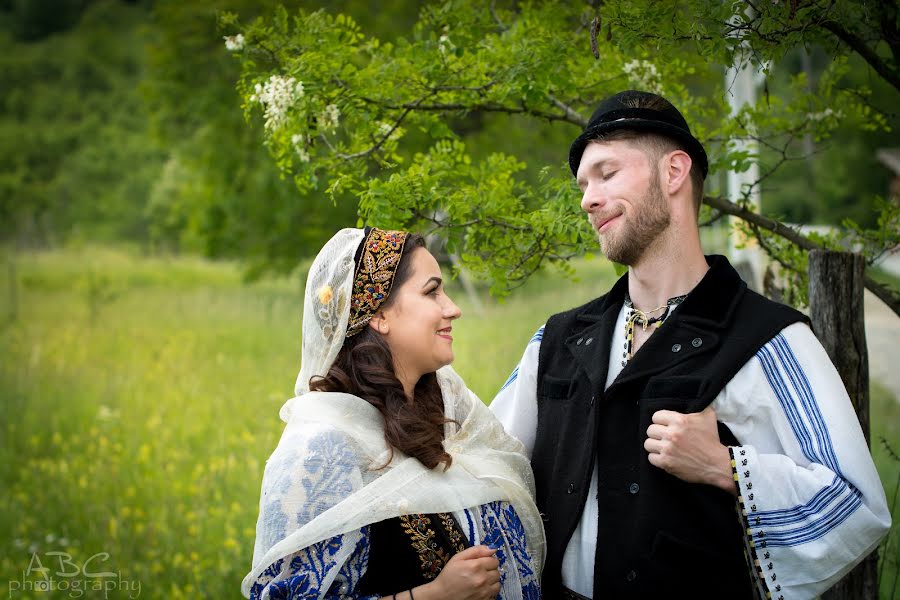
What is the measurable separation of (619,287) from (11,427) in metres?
6.58

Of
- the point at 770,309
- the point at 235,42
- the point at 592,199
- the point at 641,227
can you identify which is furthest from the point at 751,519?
the point at 235,42

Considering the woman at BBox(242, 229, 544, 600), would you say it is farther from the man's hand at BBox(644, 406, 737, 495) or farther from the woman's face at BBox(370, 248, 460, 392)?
the man's hand at BBox(644, 406, 737, 495)

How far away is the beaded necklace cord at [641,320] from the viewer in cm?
248

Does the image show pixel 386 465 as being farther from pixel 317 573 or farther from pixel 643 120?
pixel 643 120

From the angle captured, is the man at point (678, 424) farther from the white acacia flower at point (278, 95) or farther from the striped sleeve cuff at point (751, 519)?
the white acacia flower at point (278, 95)

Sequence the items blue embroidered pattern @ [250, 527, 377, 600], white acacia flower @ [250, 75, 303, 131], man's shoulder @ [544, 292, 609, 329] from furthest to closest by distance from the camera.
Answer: white acacia flower @ [250, 75, 303, 131]
man's shoulder @ [544, 292, 609, 329]
blue embroidered pattern @ [250, 527, 377, 600]

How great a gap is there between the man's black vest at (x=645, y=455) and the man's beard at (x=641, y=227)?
20 cm

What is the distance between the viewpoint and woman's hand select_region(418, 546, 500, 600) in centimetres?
208

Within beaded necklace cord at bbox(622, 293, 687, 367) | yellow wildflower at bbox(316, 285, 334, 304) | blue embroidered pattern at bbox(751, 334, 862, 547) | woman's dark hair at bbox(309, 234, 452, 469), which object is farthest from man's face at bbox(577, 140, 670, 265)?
yellow wildflower at bbox(316, 285, 334, 304)

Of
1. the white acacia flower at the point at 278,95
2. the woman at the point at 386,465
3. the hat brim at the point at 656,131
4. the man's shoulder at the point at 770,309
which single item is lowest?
the woman at the point at 386,465

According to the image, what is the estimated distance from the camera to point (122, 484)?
6.44 metres

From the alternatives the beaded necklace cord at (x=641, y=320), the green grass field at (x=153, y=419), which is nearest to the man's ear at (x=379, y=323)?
the beaded necklace cord at (x=641, y=320)

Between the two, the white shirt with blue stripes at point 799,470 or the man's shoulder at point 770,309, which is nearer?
the white shirt with blue stripes at point 799,470

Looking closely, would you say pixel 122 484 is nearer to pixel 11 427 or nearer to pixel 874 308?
pixel 11 427
